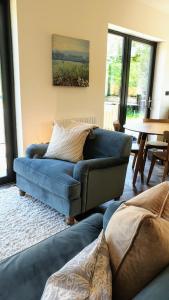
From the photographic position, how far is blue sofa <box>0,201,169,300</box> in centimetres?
72

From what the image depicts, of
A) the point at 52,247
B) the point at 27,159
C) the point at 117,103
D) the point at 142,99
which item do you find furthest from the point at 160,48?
the point at 52,247

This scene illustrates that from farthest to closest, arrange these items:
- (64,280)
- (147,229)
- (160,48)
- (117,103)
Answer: (160,48) → (117,103) → (147,229) → (64,280)

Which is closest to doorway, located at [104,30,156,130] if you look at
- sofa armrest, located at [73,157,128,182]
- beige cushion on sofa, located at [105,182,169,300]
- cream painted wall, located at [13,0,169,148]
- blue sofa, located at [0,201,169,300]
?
cream painted wall, located at [13,0,169,148]

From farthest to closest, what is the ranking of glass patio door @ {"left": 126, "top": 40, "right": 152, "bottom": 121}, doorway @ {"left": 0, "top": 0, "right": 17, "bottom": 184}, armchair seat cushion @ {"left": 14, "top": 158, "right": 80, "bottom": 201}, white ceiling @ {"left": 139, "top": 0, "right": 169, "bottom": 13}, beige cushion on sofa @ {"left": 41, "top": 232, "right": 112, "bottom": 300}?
glass patio door @ {"left": 126, "top": 40, "right": 152, "bottom": 121} → white ceiling @ {"left": 139, "top": 0, "right": 169, "bottom": 13} → doorway @ {"left": 0, "top": 0, "right": 17, "bottom": 184} → armchair seat cushion @ {"left": 14, "top": 158, "right": 80, "bottom": 201} → beige cushion on sofa @ {"left": 41, "top": 232, "right": 112, "bottom": 300}

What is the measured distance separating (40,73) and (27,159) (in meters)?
1.21

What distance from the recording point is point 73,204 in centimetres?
215

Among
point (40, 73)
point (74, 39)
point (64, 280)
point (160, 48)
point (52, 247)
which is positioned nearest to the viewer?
point (64, 280)

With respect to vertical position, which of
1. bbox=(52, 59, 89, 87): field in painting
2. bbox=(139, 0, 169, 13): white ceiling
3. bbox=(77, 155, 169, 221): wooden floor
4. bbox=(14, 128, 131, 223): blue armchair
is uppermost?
bbox=(139, 0, 169, 13): white ceiling

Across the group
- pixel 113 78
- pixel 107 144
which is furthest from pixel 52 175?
pixel 113 78

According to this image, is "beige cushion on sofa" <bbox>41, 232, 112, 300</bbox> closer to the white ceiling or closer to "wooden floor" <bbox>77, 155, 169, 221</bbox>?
"wooden floor" <bbox>77, 155, 169, 221</bbox>

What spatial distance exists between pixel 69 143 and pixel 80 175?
522 mm

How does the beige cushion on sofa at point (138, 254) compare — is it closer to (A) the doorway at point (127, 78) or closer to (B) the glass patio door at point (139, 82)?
(A) the doorway at point (127, 78)

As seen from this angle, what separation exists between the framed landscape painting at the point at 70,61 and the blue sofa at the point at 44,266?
241cm

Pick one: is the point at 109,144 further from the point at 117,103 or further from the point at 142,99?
the point at 142,99
